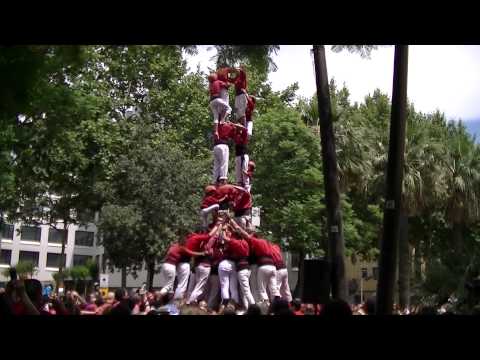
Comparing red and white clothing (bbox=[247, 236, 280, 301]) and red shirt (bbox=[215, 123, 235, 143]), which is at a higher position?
red shirt (bbox=[215, 123, 235, 143])

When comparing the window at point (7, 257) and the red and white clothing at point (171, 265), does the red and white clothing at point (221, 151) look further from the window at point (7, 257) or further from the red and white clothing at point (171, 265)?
the window at point (7, 257)

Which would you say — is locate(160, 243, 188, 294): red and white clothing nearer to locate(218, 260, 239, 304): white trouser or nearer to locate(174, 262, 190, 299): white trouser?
locate(174, 262, 190, 299): white trouser

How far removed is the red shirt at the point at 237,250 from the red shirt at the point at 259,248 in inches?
10.7

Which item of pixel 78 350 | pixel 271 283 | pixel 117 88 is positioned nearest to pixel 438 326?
pixel 78 350

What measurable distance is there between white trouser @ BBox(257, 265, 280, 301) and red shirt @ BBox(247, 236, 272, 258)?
31 centimetres

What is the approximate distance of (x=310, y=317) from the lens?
3389mm

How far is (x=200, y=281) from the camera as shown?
15742 mm

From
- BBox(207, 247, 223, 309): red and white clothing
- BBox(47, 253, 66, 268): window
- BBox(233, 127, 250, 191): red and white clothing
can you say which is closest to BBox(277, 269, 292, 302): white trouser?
BBox(207, 247, 223, 309): red and white clothing

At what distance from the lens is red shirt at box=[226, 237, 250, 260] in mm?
15711

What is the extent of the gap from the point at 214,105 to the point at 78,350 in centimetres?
1440

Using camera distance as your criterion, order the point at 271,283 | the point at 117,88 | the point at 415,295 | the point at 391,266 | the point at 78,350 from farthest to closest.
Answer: the point at 117,88 → the point at 415,295 → the point at 271,283 → the point at 391,266 → the point at 78,350
